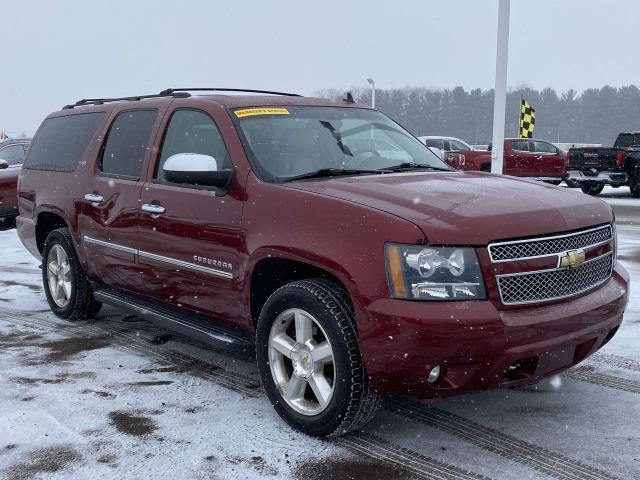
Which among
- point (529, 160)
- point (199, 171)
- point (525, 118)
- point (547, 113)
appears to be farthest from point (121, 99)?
point (547, 113)

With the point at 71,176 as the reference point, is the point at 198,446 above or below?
below

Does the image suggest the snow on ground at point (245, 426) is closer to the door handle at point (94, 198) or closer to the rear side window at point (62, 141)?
the door handle at point (94, 198)

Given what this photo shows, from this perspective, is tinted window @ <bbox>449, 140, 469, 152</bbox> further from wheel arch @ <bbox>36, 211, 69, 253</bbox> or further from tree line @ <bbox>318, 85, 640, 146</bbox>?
tree line @ <bbox>318, 85, 640, 146</bbox>

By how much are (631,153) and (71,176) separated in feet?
56.0

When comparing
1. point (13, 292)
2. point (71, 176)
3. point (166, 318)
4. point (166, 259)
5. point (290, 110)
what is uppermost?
point (290, 110)

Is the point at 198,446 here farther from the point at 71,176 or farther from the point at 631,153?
the point at 631,153

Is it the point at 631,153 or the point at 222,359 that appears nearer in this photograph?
the point at 222,359

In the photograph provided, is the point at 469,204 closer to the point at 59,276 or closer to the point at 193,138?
the point at 193,138

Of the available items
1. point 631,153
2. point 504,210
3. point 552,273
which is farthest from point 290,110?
point 631,153

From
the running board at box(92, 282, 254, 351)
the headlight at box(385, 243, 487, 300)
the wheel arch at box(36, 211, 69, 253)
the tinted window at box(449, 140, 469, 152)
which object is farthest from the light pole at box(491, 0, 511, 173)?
the tinted window at box(449, 140, 469, 152)

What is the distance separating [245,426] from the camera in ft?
12.0

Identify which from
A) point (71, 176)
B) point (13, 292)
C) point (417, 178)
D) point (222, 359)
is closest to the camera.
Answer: point (417, 178)

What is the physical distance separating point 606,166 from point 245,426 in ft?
58.4

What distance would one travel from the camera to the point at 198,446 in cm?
340
